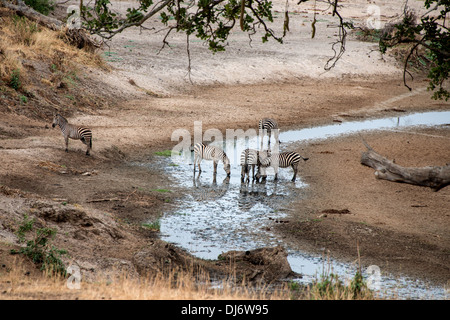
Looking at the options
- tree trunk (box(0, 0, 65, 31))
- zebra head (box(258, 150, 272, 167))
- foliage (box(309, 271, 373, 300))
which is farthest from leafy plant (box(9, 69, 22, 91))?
foliage (box(309, 271, 373, 300))

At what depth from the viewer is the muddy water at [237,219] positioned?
10.5 m

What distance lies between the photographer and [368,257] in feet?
38.2

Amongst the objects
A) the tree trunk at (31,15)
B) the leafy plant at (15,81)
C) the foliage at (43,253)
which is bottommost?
the foliage at (43,253)

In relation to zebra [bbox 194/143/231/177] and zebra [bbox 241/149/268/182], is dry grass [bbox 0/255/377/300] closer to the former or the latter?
zebra [bbox 241/149/268/182]

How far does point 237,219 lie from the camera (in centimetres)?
1395

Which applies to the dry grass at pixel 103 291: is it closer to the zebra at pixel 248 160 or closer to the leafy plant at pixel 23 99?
the zebra at pixel 248 160

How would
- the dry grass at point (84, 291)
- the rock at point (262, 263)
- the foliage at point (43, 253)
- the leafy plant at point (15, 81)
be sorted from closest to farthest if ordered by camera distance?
the dry grass at point (84, 291) → the foliage at point (43, 253) → the rock at point (262, 263) → the leafy plant at point (15, 81)

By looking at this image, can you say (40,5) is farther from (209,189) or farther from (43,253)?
(43,253)

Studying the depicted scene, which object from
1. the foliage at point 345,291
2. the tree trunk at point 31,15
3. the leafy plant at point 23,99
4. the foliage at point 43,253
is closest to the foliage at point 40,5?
the tree trunk at point 31,15

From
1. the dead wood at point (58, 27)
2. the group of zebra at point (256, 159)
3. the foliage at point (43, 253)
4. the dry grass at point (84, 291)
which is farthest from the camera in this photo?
the dead wood at point (58, 27)

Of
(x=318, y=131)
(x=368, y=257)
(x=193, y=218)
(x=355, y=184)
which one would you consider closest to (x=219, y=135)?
(x=318, y=131)

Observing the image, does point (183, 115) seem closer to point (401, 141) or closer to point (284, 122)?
point (284, 122)

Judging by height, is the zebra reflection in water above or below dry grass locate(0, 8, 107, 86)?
below

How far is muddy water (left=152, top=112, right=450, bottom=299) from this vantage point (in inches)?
412
